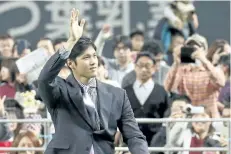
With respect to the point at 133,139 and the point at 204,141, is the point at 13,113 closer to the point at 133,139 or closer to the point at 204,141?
the point at 204,141

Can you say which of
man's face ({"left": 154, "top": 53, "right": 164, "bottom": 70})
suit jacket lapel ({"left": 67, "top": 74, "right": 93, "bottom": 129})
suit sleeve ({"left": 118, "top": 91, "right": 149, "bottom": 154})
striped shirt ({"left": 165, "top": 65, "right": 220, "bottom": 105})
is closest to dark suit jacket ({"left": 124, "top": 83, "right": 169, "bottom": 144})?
striped shirt ({"left": 165, "top": 65, "right": 220, "bottom": 105})

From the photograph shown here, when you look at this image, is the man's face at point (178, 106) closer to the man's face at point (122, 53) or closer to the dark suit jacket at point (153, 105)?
the dark suit jacket at point (153, 105)

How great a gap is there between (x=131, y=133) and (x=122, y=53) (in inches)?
247

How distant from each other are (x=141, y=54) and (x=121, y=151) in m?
2.10

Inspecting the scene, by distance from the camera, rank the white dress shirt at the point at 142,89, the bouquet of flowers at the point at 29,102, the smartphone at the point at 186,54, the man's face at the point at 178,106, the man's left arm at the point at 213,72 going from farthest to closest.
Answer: the smartphone at the point at 186,54 → the white dress shirt at the point at 142,89 → the man's left arm at the point at 213,72 → the bouquet of flowers at the point at 29,102 → the man's face at the point at 178,106

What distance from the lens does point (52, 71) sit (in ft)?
32.0

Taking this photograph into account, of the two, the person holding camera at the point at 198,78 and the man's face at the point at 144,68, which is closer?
the person holding camera at the point at 198,78

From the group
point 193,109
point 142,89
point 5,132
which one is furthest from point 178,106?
point 5,132

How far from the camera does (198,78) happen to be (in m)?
14.3

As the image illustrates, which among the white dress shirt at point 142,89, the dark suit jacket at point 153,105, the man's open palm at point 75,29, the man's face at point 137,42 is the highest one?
the man's open palm at point 75,29

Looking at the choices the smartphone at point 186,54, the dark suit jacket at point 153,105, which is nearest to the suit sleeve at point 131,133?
the dark suit jacket at point 153,105

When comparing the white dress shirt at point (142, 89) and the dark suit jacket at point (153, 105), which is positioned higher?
the white dress shirt at point (142, 89)

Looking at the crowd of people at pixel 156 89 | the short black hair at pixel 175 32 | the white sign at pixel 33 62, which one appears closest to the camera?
the crowd of people at pixel 156 89

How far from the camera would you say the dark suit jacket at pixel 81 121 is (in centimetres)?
991
